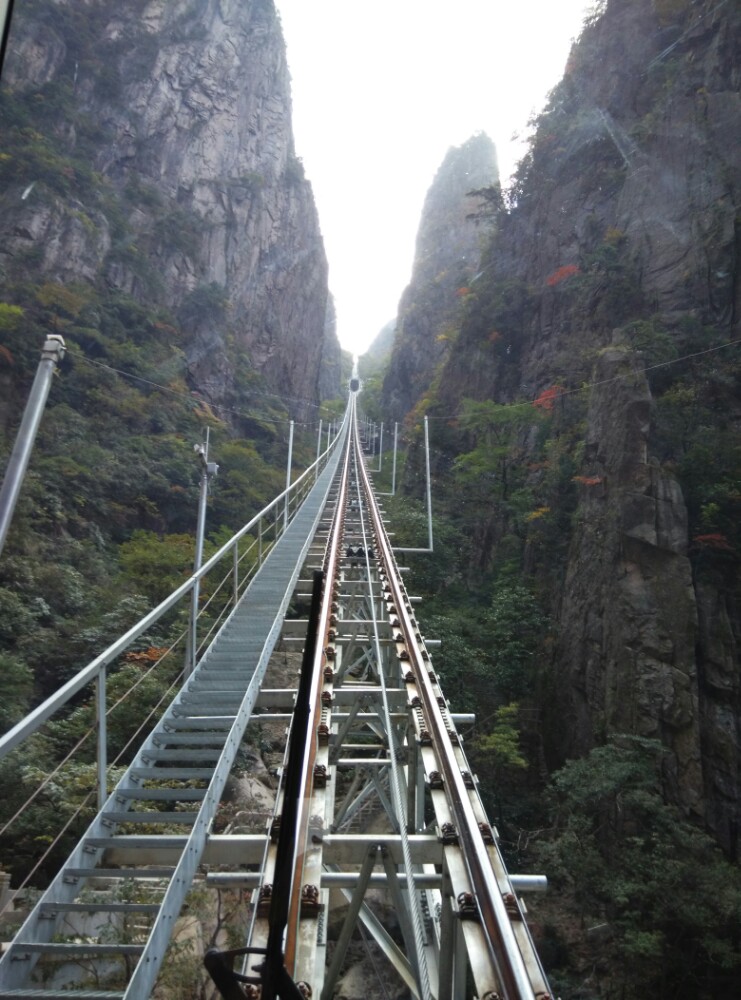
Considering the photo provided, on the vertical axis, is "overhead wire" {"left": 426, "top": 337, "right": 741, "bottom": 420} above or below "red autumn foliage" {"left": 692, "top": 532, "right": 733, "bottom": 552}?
above

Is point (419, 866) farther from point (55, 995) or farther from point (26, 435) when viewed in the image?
point (26, 435)

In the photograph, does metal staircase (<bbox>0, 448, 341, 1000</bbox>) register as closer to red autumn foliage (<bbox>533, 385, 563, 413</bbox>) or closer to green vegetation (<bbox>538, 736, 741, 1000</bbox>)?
green vegetation (<bbox>538, 736, 741, 1000</bbox>)

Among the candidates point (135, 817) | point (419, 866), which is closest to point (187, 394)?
point (135, 817)

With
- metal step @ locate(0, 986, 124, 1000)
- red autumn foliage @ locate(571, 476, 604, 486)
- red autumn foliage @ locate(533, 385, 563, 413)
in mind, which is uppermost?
red autumn foliage @ locate(533, 385, 563, 413)

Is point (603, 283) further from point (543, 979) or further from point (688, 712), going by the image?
point (543, 979)

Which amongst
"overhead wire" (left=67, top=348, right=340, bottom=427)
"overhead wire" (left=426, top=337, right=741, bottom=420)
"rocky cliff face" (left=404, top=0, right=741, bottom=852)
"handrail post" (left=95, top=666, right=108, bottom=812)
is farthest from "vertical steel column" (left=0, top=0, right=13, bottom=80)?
"overhead wire" (left=67, top=348, right=340, bottom=427)

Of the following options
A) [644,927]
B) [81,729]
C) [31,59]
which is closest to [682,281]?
[644,927]
